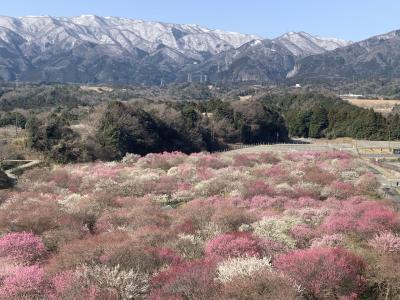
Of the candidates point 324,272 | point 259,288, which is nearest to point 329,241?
point 324,272

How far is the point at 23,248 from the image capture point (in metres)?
13.6

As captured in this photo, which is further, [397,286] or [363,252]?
[363,252]

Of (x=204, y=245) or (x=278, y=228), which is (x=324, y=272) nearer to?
(x=204, y=245)

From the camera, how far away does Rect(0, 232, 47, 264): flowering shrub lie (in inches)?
521

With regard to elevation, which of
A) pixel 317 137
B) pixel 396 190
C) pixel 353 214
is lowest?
pixel 317 137

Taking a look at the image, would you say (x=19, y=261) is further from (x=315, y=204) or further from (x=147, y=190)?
(x=147, y=190)

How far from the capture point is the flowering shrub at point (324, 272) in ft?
36.9

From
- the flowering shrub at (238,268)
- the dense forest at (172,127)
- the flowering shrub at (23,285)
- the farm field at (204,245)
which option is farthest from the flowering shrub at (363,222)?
the dense forest at (172,127)

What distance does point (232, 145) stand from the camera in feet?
250

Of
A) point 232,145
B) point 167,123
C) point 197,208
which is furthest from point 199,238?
point 232,145

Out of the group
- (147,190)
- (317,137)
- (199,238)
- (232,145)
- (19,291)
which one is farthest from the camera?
(317,137)

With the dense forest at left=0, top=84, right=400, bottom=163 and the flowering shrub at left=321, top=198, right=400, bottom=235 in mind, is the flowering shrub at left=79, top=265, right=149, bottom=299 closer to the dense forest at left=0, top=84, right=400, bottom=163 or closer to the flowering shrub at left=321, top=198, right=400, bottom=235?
the flowering shrub at left=321, top=198, right=400, bottom=235

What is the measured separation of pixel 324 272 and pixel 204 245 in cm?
408

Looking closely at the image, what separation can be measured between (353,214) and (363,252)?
474 cm
